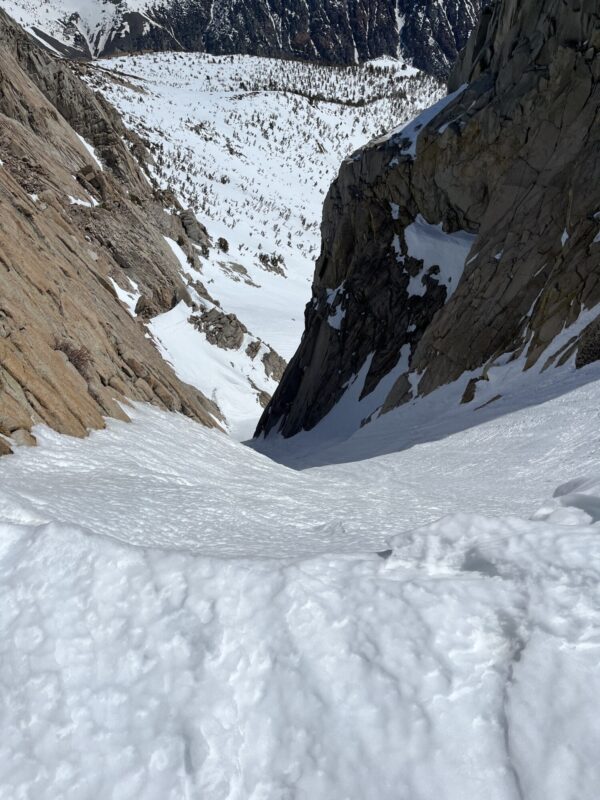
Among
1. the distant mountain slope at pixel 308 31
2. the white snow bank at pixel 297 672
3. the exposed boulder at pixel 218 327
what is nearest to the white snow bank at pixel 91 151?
the exposed boulder at pixel 218 327

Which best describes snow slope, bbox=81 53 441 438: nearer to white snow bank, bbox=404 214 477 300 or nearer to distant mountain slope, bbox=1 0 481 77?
white snow bank, bbox=404 214 477 300

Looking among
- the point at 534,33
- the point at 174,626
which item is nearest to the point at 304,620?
the point at 174,626

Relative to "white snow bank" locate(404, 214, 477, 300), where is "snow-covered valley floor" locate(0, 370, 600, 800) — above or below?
below

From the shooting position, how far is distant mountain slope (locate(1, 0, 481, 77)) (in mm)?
→ 187125

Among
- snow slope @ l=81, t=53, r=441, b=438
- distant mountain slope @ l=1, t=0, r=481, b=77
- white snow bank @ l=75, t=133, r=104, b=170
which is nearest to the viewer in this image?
snow slope @ l=81, t=53, r=441, b=438

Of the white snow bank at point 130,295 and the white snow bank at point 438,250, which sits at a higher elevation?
the white snow bank at point 438,250

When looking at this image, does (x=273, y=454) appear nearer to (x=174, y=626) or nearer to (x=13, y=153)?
(x=13, y=153)

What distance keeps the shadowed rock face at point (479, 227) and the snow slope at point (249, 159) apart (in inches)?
276

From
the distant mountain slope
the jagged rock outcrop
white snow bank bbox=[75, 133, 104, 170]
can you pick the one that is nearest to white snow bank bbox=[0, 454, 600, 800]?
the jagged rock outcrop

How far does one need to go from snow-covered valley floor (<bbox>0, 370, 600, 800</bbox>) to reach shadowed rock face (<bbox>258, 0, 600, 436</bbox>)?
9.19m

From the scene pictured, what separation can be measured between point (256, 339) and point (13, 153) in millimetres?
17228

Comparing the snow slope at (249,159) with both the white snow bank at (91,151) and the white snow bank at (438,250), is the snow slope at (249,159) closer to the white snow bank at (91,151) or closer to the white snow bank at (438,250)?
the white snow bank at (91,151)

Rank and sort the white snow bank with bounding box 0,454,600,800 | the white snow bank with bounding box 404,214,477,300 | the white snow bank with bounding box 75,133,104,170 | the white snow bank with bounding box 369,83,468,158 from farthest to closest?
the white snow bank with bounding box 75,133,104,170, the white snow bank with bounding box 369,83,468,158, the white snow bank with bounding box 404,214,477,300, the white snow bank with bounding box 0,454,600,800

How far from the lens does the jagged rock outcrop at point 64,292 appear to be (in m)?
7.28
